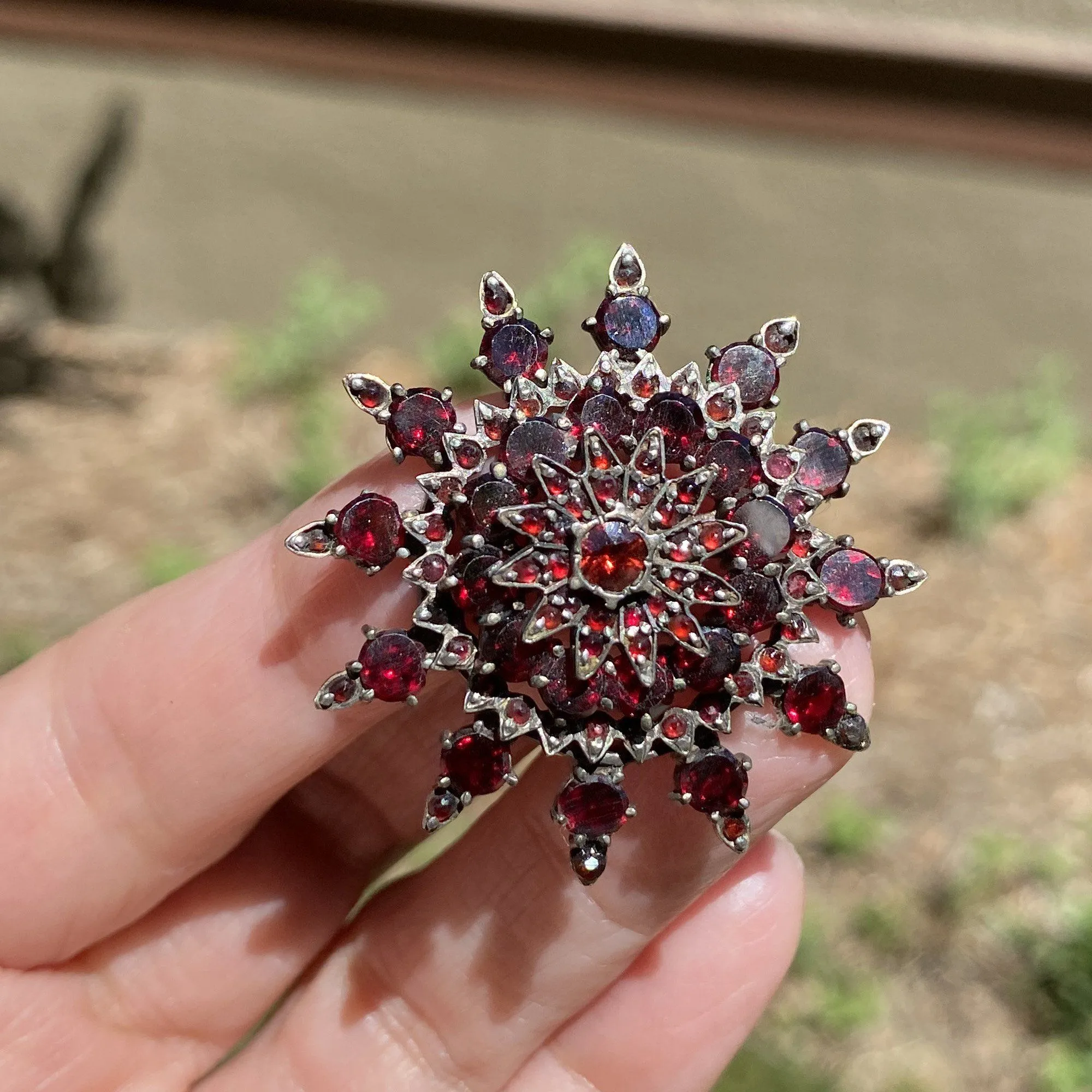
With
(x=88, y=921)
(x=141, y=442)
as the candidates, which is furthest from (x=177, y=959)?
(x=141, y=442)

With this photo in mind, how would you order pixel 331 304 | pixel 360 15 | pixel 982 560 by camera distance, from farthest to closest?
pixel 331 304 < pixel 982 560 < pixel 360 15

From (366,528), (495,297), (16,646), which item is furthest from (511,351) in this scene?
(16,646)

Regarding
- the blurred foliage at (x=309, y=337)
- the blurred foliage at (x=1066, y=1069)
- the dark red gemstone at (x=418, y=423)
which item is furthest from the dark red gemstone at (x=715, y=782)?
the blurred foliage at (x=309, y=337)

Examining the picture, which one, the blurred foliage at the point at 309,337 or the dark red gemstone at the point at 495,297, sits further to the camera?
the blurred foliage at the point at 309,337

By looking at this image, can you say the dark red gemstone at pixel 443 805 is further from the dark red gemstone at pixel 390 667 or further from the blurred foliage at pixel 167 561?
the blurred foliage at pixel 167 561

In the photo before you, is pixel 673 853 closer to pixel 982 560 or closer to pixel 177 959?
pixel 177 959

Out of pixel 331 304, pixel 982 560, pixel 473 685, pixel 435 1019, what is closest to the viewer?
pixel 473 685

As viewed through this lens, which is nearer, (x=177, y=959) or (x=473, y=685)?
(x=473, y=685)
